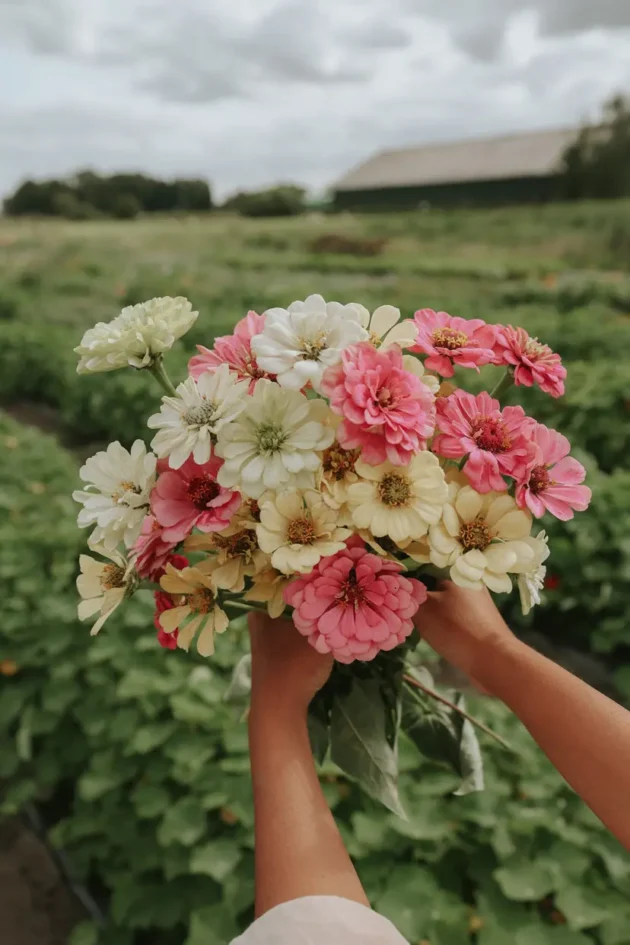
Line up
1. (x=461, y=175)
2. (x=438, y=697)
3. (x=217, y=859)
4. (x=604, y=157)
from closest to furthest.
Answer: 1. (x=438, y=697)
2. (x=217, y=859)
3. (x=604, y=157)
4. (x=461, y=175)

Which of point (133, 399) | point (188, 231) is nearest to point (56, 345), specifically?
point (133, 399)

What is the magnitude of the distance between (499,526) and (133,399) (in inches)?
194

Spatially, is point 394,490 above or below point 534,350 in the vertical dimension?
below

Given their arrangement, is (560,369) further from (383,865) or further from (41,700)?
(41,700)

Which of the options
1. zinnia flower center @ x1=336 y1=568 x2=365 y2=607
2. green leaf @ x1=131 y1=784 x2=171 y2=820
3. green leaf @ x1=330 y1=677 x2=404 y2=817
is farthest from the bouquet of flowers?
green leaf @ x1=131 y1=784 x2=171 y2=820

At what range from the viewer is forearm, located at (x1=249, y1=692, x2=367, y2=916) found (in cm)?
82

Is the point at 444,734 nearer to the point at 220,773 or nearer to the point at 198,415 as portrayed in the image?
the point at 198,415

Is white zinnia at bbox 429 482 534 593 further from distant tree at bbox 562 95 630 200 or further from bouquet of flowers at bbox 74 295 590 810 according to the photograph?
distant tree at bbox 562 95 630 200

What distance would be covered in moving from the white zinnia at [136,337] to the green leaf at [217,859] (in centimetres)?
130

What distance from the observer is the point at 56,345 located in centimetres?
706

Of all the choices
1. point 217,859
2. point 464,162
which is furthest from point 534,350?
point 464,162

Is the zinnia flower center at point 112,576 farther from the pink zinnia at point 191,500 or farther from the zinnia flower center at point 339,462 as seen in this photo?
the zinnia flower center at point 339,462

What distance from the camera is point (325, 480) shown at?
2.63 ft

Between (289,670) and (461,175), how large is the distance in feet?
116
